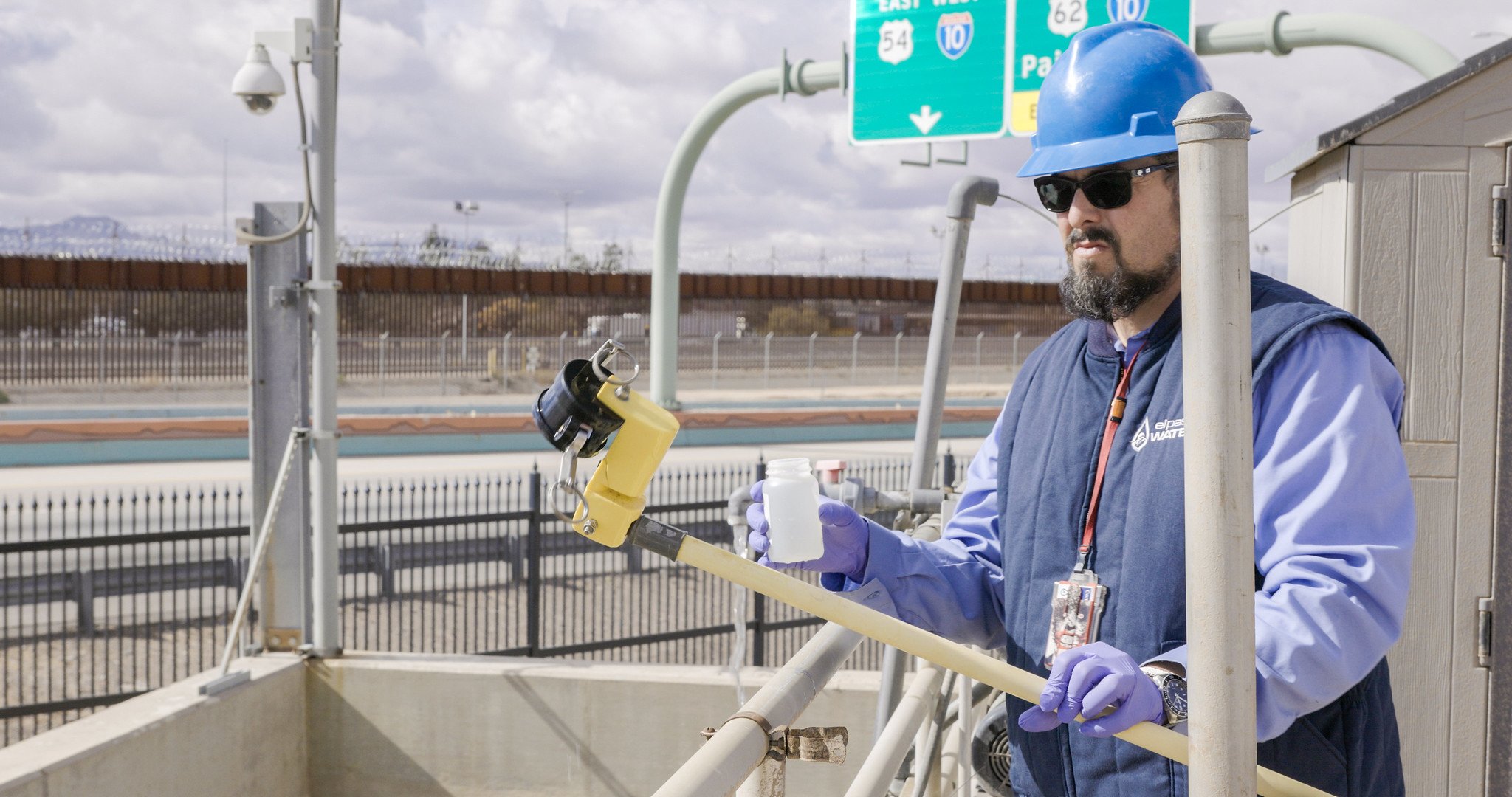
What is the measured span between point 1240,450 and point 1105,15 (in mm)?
11308

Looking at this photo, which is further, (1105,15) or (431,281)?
(431,281)

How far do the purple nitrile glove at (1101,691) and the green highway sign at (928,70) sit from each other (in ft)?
38.3

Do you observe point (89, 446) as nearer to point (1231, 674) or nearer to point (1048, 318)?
point (1231, 674)

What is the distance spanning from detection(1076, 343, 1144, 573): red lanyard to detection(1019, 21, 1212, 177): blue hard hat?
0.30 meters

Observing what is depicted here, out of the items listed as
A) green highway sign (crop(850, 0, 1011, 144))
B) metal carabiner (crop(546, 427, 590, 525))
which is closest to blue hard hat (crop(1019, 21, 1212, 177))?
metal carabiner (crop(546, 427, 590, 525))

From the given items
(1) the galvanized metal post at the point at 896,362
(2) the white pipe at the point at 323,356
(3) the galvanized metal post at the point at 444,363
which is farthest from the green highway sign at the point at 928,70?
(1) the galvanized metal post at the point at 896,362

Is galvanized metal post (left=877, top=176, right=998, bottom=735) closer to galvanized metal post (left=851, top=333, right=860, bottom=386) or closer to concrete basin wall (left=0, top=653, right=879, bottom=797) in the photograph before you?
concrete basin wall (left=0, top=653, right=879, bottom=797)

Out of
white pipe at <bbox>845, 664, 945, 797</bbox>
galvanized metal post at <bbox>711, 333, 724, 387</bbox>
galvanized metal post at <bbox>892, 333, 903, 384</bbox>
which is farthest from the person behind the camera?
galvanized metal post at <bbox>892, 333, 903, 384</bbox>

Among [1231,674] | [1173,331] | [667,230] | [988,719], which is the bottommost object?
[988,719]

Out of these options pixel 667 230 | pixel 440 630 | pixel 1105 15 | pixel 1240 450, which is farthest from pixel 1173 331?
pixel 667 230

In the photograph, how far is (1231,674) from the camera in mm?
1192

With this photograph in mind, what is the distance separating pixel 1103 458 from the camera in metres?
1.83

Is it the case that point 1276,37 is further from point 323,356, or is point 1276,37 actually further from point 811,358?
point 811,358

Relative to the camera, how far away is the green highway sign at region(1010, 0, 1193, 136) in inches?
451
